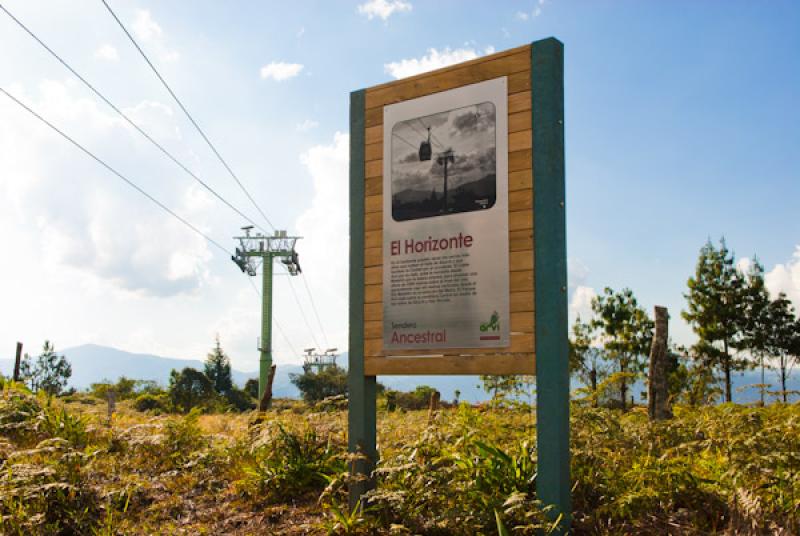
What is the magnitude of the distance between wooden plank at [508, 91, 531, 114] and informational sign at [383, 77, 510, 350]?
0.06 m

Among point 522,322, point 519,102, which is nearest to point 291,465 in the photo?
point 522,322

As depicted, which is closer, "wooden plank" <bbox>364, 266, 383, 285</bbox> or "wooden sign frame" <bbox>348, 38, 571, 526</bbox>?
"wooden sign frame" <bbox>348, 38, 571, 526</bbox>

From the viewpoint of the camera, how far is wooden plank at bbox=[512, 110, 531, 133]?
19.5 feet

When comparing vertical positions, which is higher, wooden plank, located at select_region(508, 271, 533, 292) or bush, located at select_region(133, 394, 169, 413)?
wooden plank, located at select_region(508, 271, 533, 292)

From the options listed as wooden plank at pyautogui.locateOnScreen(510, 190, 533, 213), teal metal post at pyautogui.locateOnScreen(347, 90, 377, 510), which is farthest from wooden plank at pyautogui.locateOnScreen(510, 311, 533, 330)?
teal metal post at pyautogui.locateOnScreen(347, 90, 377, 510)

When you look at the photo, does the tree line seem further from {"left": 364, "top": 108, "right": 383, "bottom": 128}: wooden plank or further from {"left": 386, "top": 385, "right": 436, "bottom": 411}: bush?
{"left": 364, "top": 108, "right": 383, "bottom": 128}: wooden plank

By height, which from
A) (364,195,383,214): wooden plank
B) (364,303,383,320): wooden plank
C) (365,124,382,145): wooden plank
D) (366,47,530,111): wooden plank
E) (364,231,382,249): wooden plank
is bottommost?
(364,303,383,320): wooden plank

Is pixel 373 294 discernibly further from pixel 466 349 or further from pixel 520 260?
pixel 520 260

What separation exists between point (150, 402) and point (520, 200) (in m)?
26.5

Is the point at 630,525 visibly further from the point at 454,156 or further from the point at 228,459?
the point at 228,459

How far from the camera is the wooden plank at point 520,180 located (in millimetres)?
5848

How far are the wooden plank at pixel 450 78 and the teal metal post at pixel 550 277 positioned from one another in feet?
0.59

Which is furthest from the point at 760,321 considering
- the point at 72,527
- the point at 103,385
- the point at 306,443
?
the point at 103,385

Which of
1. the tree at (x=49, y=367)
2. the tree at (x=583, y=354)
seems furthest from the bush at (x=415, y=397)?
the tree at (x=49, y=367)
